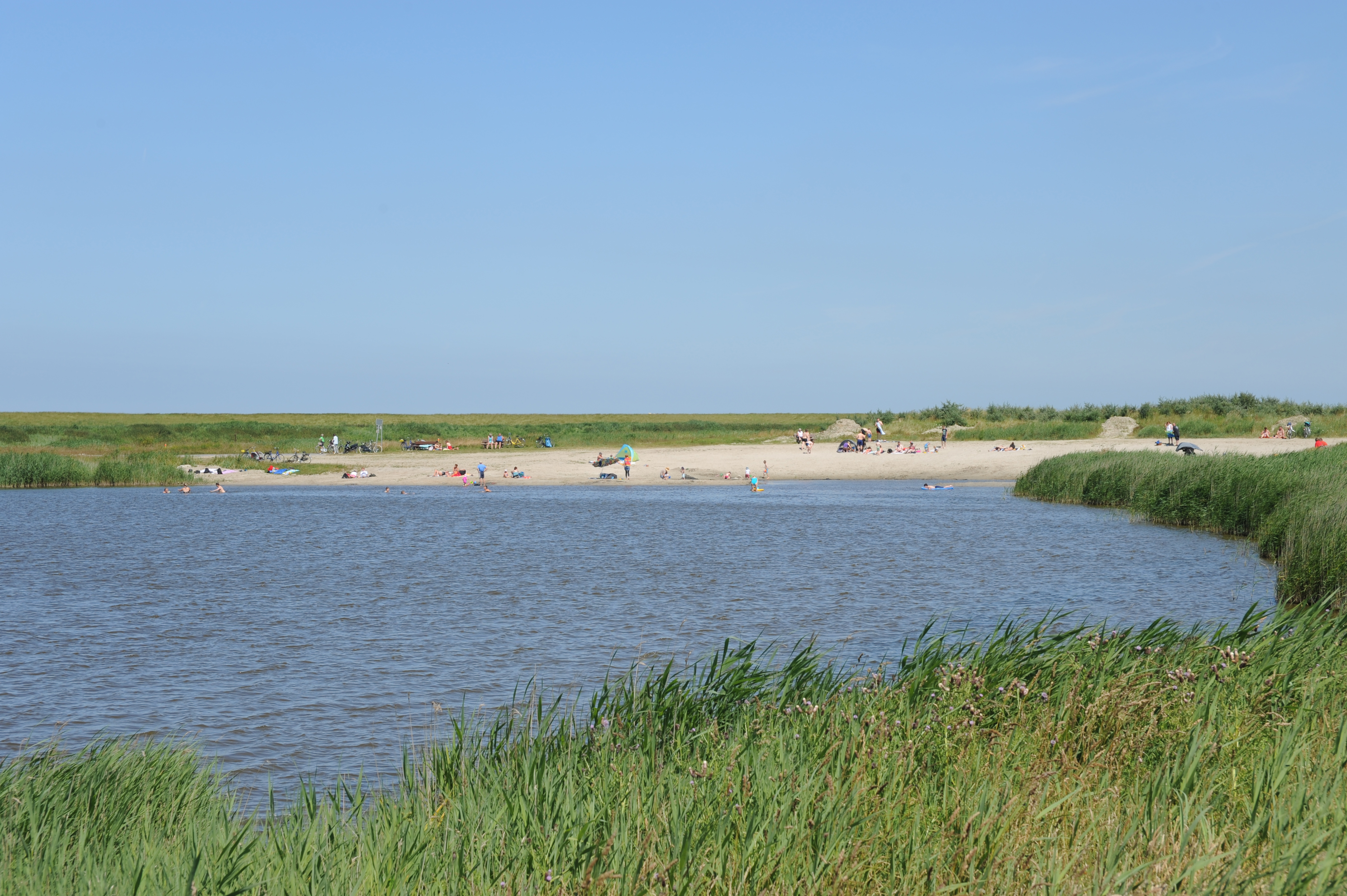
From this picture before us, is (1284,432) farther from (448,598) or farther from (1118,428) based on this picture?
(448,598)

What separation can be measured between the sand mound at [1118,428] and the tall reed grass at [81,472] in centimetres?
5784

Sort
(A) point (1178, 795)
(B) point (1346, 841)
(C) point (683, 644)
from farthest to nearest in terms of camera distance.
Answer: (C) point (683, 644) < (A) point (1178, 795) < (B) point (1346, 841)

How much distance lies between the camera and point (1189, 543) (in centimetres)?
2758

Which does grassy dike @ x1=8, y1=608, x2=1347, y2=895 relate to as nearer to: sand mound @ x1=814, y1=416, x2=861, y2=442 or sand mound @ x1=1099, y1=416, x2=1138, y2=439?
sand mound @ x1=1099, y1=416, x2=1138, y2=439

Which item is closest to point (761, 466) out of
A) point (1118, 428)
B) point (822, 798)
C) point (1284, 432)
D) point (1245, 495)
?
point (1118, 428)

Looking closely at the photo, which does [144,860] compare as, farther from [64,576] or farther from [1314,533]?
[64,576]

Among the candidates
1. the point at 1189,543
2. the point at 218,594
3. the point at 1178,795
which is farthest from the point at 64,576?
the point at 1189,543

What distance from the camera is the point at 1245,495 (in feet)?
90.6

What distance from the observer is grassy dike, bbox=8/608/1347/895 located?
506 centimetres

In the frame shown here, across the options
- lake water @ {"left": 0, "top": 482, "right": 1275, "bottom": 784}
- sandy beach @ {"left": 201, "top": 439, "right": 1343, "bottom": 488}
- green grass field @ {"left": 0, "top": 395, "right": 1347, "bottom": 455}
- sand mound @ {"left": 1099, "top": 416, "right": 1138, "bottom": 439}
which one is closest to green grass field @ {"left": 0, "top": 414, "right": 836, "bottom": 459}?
green grass field @ {"left": 0, "top": 395, "right": 1347, "bottom": 455}

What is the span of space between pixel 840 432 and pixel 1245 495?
62.6m

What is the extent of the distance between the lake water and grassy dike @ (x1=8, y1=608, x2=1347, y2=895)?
2.89 metres

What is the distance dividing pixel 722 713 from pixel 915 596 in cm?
1234

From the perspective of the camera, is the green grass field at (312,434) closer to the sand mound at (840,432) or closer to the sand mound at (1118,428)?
the sand mound at (840,432)
